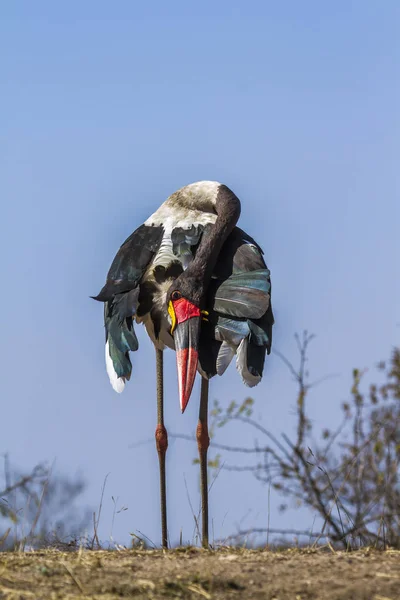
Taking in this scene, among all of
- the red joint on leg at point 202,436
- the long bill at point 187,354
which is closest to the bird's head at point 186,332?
the long bill at point 187,354

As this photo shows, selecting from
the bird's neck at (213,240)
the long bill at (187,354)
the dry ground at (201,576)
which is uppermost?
the bird's neck at (213,240)

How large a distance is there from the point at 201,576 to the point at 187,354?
212 cm

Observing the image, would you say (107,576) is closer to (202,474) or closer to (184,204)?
(202,474)

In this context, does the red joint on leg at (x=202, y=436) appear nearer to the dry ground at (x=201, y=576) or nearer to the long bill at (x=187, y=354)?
the long bill at (x=187, y=354)

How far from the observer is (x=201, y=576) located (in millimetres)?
4707

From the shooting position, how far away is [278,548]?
6.27 metres

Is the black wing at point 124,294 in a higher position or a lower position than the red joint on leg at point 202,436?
higher

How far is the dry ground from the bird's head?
135 centimetres

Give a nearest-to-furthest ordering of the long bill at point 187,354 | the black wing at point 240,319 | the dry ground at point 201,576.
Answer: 1. the dry ground at point 201,576
2. the black wing at point 240,319
3. the long bill at point 187,354

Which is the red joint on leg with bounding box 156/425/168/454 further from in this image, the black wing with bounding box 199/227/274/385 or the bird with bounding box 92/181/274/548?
the black wing with bounding box 199/227/274/385

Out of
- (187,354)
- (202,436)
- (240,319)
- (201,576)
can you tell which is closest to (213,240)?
(240,319)

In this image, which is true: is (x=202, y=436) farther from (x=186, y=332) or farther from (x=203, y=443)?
(x=186, y=332)

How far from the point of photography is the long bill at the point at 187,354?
6645 millimetres

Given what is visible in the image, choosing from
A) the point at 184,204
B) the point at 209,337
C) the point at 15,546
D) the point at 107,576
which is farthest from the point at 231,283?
the point at 107,576
